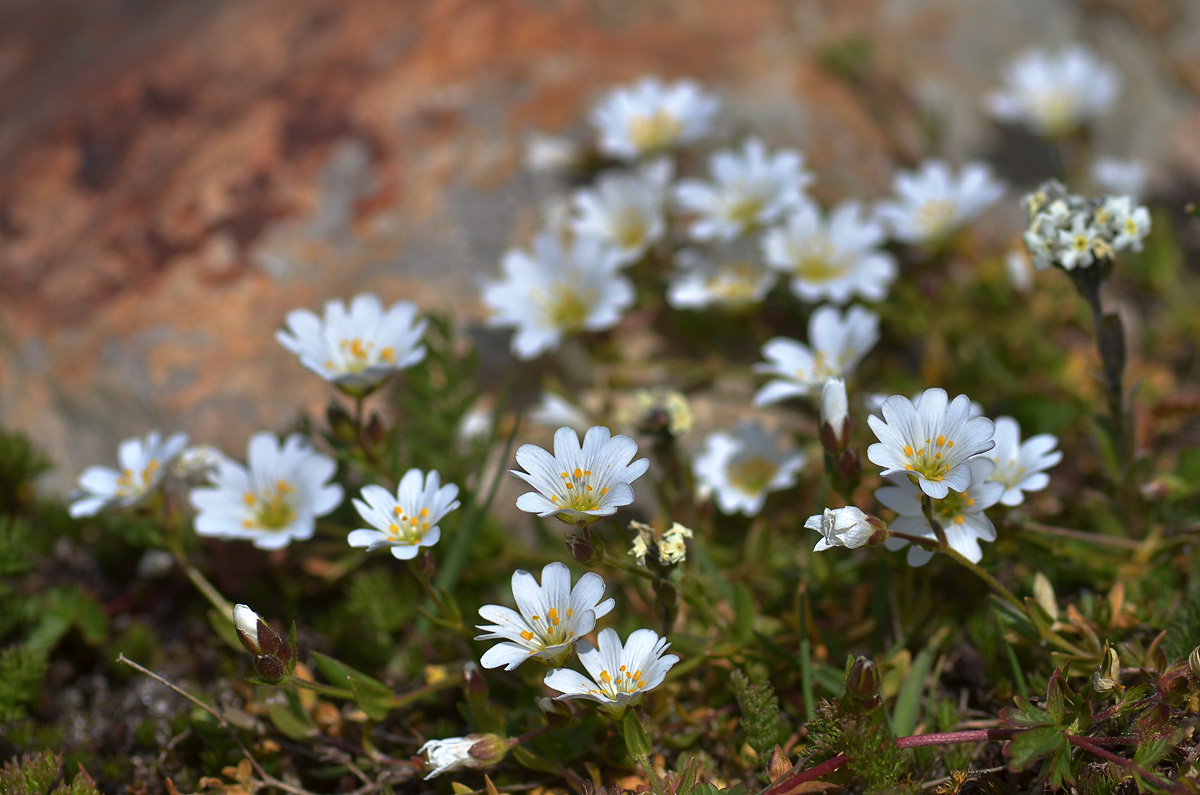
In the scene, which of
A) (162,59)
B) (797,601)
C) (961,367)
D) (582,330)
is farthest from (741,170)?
(162,59)

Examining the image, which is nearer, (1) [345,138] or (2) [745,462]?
(2) [745,462]

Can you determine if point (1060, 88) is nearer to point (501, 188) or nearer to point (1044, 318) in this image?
point (1044, 318)

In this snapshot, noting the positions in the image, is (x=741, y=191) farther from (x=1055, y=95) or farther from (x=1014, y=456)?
(x=1055, y=95)

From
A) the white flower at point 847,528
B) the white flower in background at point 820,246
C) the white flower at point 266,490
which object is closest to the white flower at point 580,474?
the white flower at point 847,528

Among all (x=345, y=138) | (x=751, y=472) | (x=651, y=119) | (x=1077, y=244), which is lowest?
(x=751, y=472)

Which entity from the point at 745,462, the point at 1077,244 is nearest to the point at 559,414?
the point at 745,462

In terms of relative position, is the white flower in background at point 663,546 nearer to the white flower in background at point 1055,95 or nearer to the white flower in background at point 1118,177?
the white flower in background at point 1118,177

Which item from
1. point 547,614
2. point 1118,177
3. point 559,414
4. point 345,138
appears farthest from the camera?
point 1118,177
